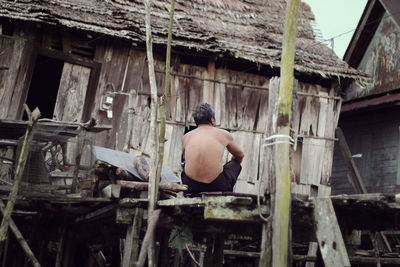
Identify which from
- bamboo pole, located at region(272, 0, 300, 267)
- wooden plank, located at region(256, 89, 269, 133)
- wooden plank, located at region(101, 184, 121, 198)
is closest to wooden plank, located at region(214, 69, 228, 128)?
wooden plank, located at region(256, 89, 269, 133)

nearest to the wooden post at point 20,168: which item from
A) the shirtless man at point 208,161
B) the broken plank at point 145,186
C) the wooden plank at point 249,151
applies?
the broken plank at point 145,186

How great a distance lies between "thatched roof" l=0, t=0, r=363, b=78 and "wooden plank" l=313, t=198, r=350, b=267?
6.91 metres

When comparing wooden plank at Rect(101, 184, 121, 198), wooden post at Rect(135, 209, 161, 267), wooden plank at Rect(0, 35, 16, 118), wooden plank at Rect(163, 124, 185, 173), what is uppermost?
wooden plank at Rect(0, 35, 16, 118)

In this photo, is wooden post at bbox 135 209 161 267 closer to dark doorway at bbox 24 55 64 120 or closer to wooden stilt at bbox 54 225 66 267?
wooden stilt at bbox 54 225 66 267

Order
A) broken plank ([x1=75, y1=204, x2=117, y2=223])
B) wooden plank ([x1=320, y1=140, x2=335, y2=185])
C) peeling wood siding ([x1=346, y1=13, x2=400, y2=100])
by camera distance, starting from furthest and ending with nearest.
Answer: peeling wood siding ([x1=346, y1=13, x2=400, y2=100])
wooden plank ([x1=320, y1=140, x2=335, y2=185])
broken plank ([x1=75, y1=204, x2=117, y2=223])

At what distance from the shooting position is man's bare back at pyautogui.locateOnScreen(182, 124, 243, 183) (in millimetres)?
6262

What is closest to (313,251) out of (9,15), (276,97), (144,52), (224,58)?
(224,58)

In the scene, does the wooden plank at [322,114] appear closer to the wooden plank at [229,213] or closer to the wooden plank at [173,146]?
the wooden plank at [173,146]

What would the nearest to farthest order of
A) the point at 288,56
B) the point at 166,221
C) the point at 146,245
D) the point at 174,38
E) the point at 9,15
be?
the point at 288,56
the point at 146,245
the point at 166,221
the point at 9,15
the point at 174,38

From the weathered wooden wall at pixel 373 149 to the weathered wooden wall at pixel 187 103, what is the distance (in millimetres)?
2413

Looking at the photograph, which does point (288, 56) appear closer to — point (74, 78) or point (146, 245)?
point (146, 245)

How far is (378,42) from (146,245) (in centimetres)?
1241

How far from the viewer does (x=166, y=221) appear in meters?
6.25

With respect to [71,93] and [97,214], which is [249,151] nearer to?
[71,93]
